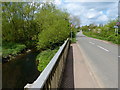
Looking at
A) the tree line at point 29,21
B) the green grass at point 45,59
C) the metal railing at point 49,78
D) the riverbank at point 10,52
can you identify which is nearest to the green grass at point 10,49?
the riverbank at point 10,52

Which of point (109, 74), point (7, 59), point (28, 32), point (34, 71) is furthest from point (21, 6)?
point (109, 74)

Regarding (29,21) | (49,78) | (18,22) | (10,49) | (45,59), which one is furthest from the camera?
(29,21)

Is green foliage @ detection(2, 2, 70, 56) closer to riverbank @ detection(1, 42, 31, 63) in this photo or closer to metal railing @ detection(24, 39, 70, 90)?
riverbank @ detection(1, 42, 31, 63)

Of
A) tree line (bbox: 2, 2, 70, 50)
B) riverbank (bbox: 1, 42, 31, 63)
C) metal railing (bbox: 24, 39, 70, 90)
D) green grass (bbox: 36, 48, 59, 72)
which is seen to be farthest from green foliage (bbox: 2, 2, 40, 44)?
metal railing (bbox: 24, 39, 70, 90)

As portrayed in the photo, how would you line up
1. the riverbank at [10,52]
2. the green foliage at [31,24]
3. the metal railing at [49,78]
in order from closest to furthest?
1. the metal railing at [49,78]
2. the green foliage at [31,24]
3. the riverbank at [10,52]

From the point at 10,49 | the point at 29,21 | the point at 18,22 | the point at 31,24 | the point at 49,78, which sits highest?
the point at 29,21

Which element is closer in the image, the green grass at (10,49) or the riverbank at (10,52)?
the riverbank at (10,52)

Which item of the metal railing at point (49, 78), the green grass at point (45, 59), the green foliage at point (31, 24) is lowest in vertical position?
the green grass at point (45, 59)

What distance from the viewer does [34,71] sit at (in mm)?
12211

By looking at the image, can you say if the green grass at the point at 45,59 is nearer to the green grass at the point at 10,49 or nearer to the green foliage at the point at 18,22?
the green grass at the point at 10,49

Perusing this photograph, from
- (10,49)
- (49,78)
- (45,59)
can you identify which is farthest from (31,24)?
(49,78)

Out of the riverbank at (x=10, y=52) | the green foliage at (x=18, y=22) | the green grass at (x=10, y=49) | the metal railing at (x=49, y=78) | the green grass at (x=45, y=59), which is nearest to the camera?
the metal railing at (x=49, y=78)

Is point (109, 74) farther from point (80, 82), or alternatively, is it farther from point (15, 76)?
point (15, 76)

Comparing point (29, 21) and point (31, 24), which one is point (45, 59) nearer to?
point (31, 24)
